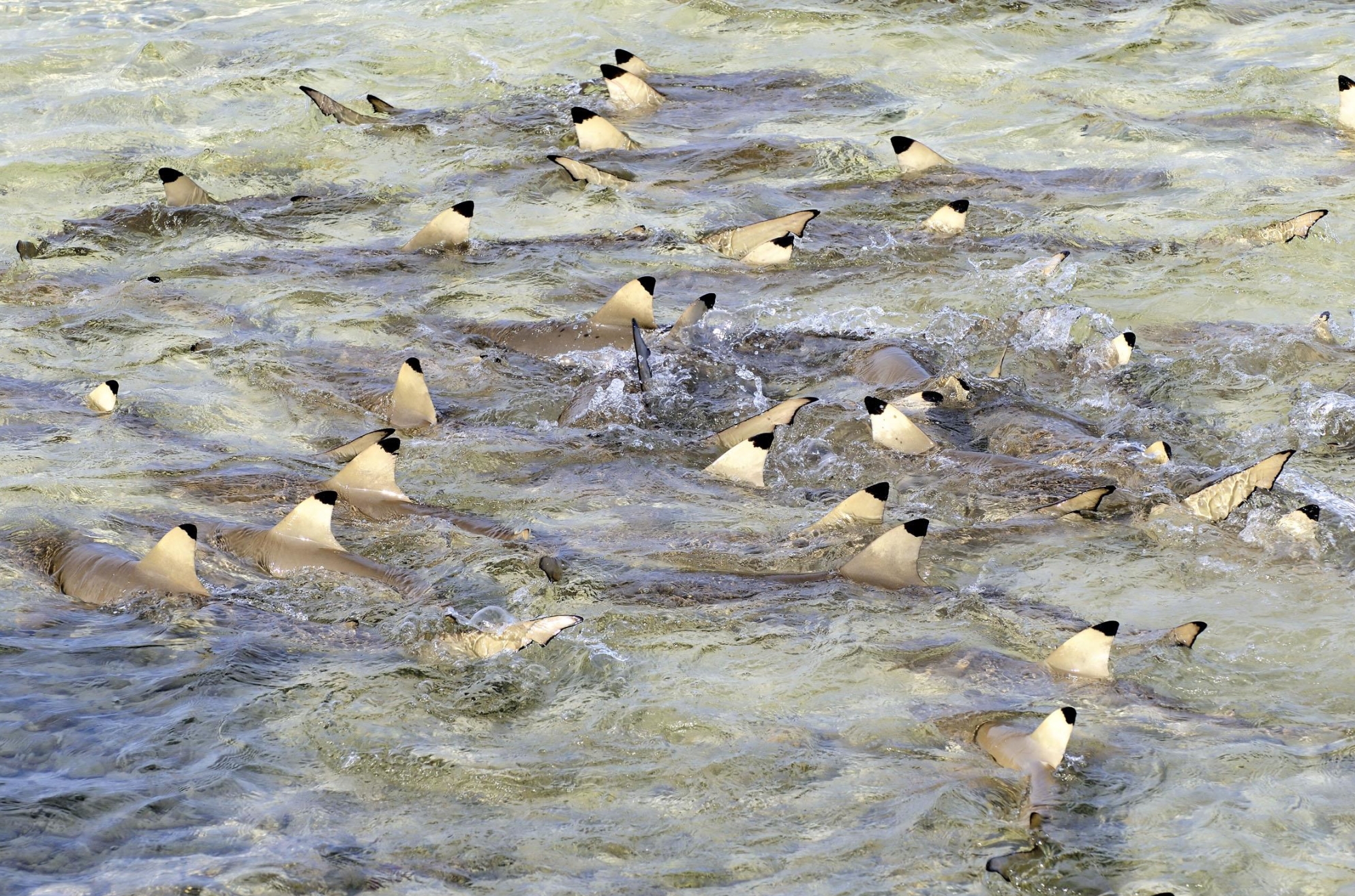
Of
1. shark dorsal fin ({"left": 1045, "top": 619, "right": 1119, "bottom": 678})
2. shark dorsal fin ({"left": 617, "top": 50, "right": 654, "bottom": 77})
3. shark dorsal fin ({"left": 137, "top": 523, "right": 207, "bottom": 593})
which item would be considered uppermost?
shark dorsal fin ({"left": 617, "top": 50, "right": 654, "bottom": 77})

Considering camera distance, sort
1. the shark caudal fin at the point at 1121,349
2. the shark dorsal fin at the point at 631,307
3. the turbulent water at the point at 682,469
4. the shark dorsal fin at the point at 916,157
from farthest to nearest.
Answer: the shark dorsal fin at the point at 916,157
the shark dorsal fin at the point at 631,307
the shark caudal fin at the point at 1121,349
the turbulent water at the point at 682,469

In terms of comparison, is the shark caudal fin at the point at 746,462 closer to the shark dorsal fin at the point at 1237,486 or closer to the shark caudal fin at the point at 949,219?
the shark dorsal fin at the point at 1237,486

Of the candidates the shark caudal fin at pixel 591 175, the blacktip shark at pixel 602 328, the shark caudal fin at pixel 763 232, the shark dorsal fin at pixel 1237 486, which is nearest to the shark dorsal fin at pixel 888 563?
the shark dorsal fin at pixel 1237 486

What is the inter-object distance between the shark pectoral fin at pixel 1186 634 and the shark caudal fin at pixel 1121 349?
2558 millimetres

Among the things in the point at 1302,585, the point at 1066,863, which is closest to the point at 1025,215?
the point at 1302,585

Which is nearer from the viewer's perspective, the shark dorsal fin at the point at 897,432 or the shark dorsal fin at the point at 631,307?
the shark dorsal fin at the point at 897,432

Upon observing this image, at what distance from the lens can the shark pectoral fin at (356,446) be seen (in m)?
5.64

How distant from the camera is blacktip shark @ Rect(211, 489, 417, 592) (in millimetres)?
4879

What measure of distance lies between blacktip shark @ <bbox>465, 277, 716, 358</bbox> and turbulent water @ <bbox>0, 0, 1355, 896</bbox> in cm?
20

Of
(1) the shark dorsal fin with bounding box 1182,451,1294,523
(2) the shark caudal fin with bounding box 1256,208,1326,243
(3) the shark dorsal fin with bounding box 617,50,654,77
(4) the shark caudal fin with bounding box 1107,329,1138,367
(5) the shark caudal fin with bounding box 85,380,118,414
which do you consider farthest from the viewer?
(3) the shark dorsal fin with bounding box 617,50,654,77

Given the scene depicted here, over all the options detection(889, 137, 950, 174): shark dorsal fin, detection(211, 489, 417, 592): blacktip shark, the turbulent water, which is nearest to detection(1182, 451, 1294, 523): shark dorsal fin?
the turbulent water

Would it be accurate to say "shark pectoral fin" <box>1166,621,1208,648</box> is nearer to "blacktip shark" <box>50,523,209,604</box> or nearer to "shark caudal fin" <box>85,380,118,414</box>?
"blacktip shark" <box>50,523,209,604</box>

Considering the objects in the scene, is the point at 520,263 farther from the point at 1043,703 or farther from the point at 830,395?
the point at 1043,703

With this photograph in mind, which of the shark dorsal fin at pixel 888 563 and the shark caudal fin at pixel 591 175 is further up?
the shark caudal fin at pixel 591 175
